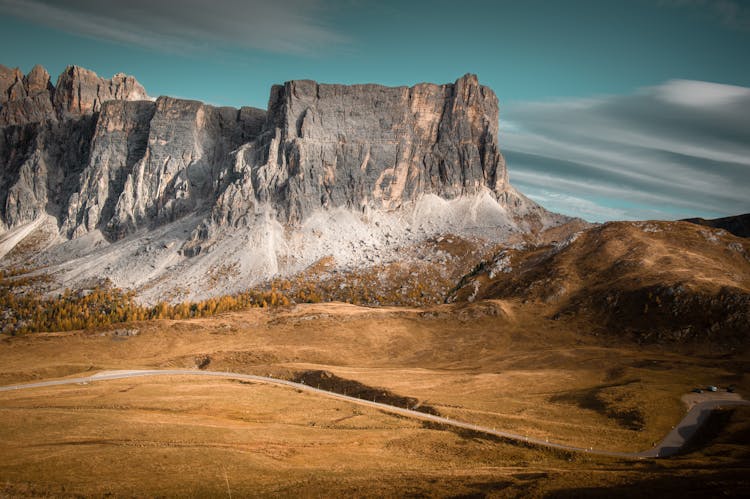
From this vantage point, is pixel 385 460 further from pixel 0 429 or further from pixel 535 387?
pixel 535 387

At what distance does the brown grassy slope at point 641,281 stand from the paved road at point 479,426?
5120cm

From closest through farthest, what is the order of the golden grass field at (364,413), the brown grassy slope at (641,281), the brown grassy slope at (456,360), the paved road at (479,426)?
the golden grass field at (364,413)
the paved road at (479,426)
the brown grassy slope at (456,360)
the brown grassy slope at (641,281)

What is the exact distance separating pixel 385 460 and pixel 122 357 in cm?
9861

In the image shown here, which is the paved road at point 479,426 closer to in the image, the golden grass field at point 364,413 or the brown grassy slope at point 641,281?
the golden grass field at point 364,413

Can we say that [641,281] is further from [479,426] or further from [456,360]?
[479,426]

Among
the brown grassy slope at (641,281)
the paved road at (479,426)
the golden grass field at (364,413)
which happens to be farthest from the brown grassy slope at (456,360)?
the brown grassy slope at (641,281)

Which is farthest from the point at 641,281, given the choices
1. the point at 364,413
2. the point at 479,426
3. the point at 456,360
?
the point at 364,413

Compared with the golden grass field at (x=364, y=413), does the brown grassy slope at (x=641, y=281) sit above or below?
above

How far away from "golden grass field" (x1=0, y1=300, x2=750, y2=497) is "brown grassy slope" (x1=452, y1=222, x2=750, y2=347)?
25.5ft

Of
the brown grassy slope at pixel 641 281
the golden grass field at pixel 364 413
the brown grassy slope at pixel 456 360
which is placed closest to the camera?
the golden grass field at pixel 364 413

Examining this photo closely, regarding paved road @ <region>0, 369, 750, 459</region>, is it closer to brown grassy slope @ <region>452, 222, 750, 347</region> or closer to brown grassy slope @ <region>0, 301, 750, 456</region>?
brown grassy slope @ <region>0, 301, 750, 456</region>

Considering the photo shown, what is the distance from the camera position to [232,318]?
520ft

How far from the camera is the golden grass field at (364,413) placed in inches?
1508

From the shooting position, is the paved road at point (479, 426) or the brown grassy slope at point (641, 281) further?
the brown grassy slope at point (641, 281)
